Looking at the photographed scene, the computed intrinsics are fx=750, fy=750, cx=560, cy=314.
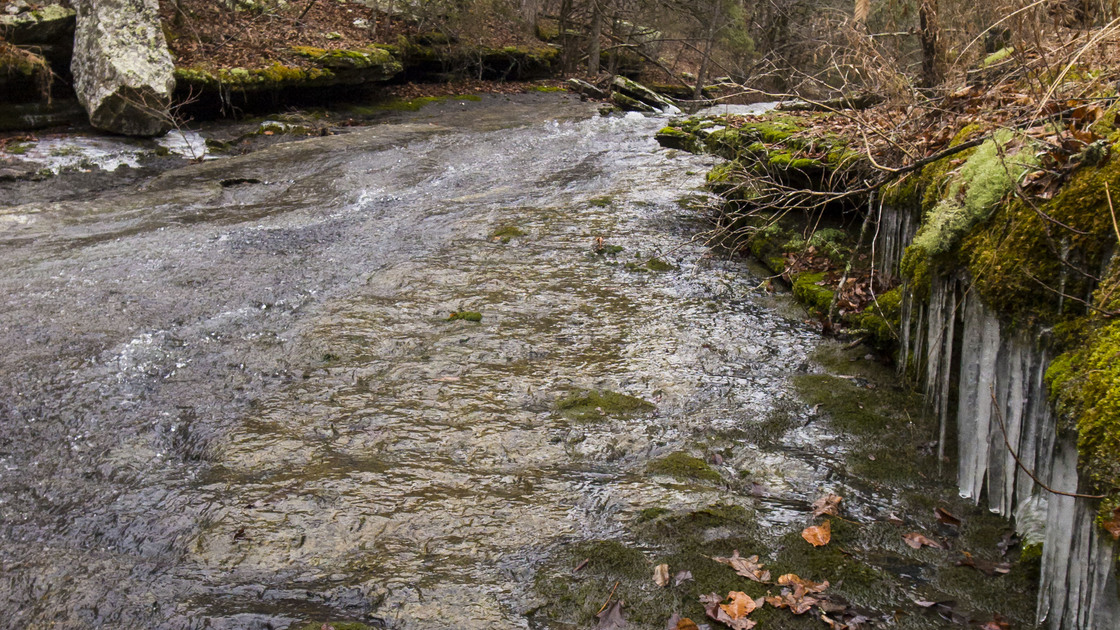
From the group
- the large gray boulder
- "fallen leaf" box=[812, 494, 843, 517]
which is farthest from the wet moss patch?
the large gray boulder

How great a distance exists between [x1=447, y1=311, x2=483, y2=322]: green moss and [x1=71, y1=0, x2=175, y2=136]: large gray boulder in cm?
837

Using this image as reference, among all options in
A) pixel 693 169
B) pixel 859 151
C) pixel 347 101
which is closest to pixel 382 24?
pixel 347 101

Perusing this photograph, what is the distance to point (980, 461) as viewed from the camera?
3.77 meters

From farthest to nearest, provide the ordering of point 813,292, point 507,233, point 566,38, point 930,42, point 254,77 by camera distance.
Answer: point 566,38, point 254,77, point 507,233, point 930,42, point 813,292

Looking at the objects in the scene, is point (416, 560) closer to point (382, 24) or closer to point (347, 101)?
point (347, 101)

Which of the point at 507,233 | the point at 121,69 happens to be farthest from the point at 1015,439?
the point at 121,69

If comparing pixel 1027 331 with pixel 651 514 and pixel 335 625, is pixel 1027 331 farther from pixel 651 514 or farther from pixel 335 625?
pixel 335 625

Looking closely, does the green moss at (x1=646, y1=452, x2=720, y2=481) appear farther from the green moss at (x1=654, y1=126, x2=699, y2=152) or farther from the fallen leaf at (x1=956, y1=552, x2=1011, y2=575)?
the green moss at (x1=654, y1=126, x2=699, y2=152)

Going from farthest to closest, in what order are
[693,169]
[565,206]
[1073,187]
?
[693,169]
[565,206]
[1073,187]

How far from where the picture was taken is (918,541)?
3691 mm

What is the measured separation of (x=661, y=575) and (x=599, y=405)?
1.70m

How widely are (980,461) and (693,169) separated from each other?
8470 mm

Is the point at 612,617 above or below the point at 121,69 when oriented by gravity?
below

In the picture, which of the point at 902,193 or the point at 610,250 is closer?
the point at 902,193
